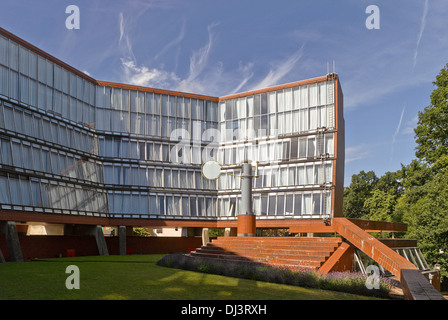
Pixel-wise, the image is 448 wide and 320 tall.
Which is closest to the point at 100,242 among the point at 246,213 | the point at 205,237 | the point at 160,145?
the point at 205,237

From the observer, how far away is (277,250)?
29.2m

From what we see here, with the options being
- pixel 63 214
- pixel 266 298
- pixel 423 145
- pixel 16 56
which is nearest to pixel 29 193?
pixel 63 214

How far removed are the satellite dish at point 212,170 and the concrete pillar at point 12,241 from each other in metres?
18.0

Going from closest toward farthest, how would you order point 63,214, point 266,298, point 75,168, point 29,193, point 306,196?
point 266,298
point 29,193
point 63,214
point 75,168
point 306,196

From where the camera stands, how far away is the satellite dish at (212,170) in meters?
41.4

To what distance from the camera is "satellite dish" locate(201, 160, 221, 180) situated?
41375 millimetres

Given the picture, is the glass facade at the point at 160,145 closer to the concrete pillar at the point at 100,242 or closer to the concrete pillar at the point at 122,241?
the concrete pillar at the point at 100,242

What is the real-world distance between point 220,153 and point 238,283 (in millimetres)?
44209

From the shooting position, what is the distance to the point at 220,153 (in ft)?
214

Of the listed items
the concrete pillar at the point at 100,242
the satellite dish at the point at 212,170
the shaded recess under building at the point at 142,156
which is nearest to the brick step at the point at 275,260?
the satellite dish at the point at 212,170

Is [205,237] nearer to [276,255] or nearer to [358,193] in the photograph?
[276,255]

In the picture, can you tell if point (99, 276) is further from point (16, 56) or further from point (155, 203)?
point (155, 203)

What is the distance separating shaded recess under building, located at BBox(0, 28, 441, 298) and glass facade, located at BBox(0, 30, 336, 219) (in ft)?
0.45

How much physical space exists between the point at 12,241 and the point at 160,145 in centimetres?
2529
